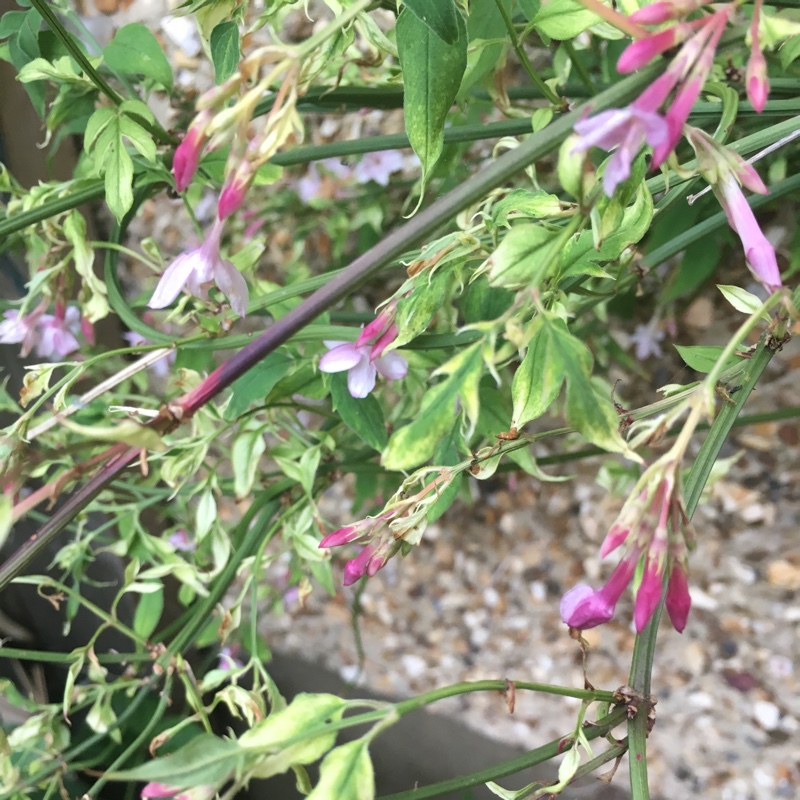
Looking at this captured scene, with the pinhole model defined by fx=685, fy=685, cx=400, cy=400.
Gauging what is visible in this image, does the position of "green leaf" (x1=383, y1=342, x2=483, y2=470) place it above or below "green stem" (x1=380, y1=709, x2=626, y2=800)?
above

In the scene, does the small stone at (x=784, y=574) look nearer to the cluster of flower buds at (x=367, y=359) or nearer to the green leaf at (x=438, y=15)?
the cluster of flower buds at (x=367, y=359)

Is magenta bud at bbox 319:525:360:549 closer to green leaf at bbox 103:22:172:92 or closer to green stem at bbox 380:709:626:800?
green stem at bbox 380:709:626:800

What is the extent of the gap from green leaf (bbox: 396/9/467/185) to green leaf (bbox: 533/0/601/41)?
0.07 meters

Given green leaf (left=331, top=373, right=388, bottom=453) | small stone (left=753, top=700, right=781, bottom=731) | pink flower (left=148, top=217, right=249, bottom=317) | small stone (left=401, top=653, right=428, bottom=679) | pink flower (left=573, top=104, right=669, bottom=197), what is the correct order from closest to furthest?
pink flower (left=573, top=104, right=669, bottom=197) < pink flower (left=148, top=217, right=249, bottom=317) < green leaf (left=331, top=373, right=388, bottom=453) < small stone (left=753, top=700, right=781, bottom=731) < small stone (left=401, top=653, right=428, bottom=679)

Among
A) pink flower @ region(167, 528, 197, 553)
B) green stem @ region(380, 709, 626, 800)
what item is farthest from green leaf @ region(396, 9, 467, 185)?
pink flower @ region(167, 528, 197, 553)

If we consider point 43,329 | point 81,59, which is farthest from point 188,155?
point 43,329

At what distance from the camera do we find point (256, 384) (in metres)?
0.42

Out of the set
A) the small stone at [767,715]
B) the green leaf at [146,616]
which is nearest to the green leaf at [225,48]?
the green leaf at [146,616]

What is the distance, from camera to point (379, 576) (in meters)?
1.03

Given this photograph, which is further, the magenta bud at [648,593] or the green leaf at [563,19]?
the green leaf at [563,19]

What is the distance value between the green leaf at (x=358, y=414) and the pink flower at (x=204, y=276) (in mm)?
115

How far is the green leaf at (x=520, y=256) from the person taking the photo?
0.69ft

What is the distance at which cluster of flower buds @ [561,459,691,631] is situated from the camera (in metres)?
0.19

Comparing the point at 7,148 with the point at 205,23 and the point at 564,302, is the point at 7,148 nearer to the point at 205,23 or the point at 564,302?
the point at 205,23
